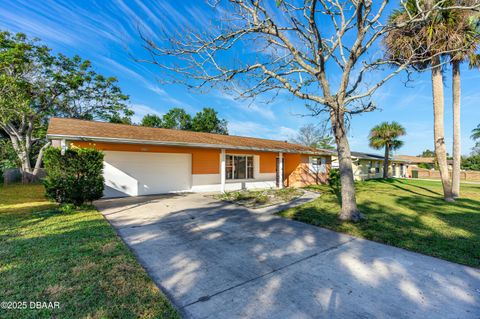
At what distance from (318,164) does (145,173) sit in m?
12.9

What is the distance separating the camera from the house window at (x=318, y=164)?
1691cm

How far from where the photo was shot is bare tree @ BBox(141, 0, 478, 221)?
612 centimetres

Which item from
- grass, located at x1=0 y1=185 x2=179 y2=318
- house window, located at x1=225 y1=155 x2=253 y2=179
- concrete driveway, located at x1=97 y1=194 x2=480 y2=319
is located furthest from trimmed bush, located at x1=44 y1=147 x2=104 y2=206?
house window, located at x1=225 y1=155 x2=253 y2=179

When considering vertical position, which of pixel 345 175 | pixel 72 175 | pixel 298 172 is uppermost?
pixel 345 175

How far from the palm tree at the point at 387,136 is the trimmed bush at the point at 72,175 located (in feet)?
84.3

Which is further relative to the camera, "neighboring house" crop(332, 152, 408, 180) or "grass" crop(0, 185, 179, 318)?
"neighboring house" crop(332, 152, 408, 180)

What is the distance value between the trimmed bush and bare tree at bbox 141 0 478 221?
376cm

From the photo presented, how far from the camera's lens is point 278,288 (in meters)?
2.77

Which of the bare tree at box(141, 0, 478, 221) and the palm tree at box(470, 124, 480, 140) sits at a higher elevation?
the palm tree at box(470, 124, 480, 140)

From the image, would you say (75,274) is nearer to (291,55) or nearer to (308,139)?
(291,55)

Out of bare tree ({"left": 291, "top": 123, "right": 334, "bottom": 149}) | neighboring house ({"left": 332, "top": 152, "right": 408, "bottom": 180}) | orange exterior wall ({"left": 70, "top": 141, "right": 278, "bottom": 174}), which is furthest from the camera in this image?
bare tree ({"left": 291, "top": 123, "right": 334, "bottom": 149})

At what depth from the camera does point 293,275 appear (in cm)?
312

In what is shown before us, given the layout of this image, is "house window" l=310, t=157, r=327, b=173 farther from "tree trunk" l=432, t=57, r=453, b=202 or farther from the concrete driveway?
the concrete driveway

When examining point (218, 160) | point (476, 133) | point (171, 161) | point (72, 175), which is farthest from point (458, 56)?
point (476, 133)
